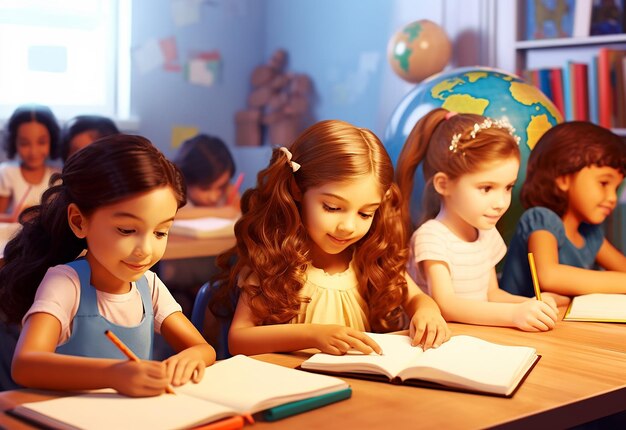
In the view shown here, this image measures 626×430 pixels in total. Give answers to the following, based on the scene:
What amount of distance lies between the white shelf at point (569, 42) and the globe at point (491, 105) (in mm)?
1089

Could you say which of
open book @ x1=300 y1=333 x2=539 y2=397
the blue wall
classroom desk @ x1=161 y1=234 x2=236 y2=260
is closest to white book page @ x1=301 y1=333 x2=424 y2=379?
open book @ x1=300 y1=333 x2=539 y2=397

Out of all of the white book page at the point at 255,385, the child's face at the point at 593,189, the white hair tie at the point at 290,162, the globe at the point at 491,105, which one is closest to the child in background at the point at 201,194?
the globe at the point at 491,105

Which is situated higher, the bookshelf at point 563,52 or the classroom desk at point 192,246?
the bookshelf at point 563,52

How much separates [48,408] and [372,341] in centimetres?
57

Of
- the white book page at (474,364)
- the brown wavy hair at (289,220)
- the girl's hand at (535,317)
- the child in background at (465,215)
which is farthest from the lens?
the child in background at (465,215)

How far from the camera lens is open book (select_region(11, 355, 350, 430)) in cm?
115

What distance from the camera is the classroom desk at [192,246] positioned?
3168mm

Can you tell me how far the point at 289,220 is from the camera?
1.79m

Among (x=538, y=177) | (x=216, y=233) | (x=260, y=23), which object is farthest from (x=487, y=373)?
(x=260, y=23)

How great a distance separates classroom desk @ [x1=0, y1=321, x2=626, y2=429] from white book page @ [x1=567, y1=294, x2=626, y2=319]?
1.14 feet

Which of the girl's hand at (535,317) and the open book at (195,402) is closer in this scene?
the open book at (195,402)

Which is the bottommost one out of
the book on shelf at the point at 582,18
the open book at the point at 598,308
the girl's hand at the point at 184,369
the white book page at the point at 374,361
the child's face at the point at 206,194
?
the open book at the point at 598,308

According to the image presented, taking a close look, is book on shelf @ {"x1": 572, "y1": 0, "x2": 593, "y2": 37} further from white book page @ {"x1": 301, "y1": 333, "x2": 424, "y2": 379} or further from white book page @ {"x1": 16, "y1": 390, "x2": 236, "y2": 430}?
white book page @ {"x1": 16, "y1": 390, "x2": 236, "y2": 430}

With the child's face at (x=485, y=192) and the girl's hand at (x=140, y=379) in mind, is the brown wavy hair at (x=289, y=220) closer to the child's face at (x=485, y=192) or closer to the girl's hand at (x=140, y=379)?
the child's face at (x=485, y=192)
